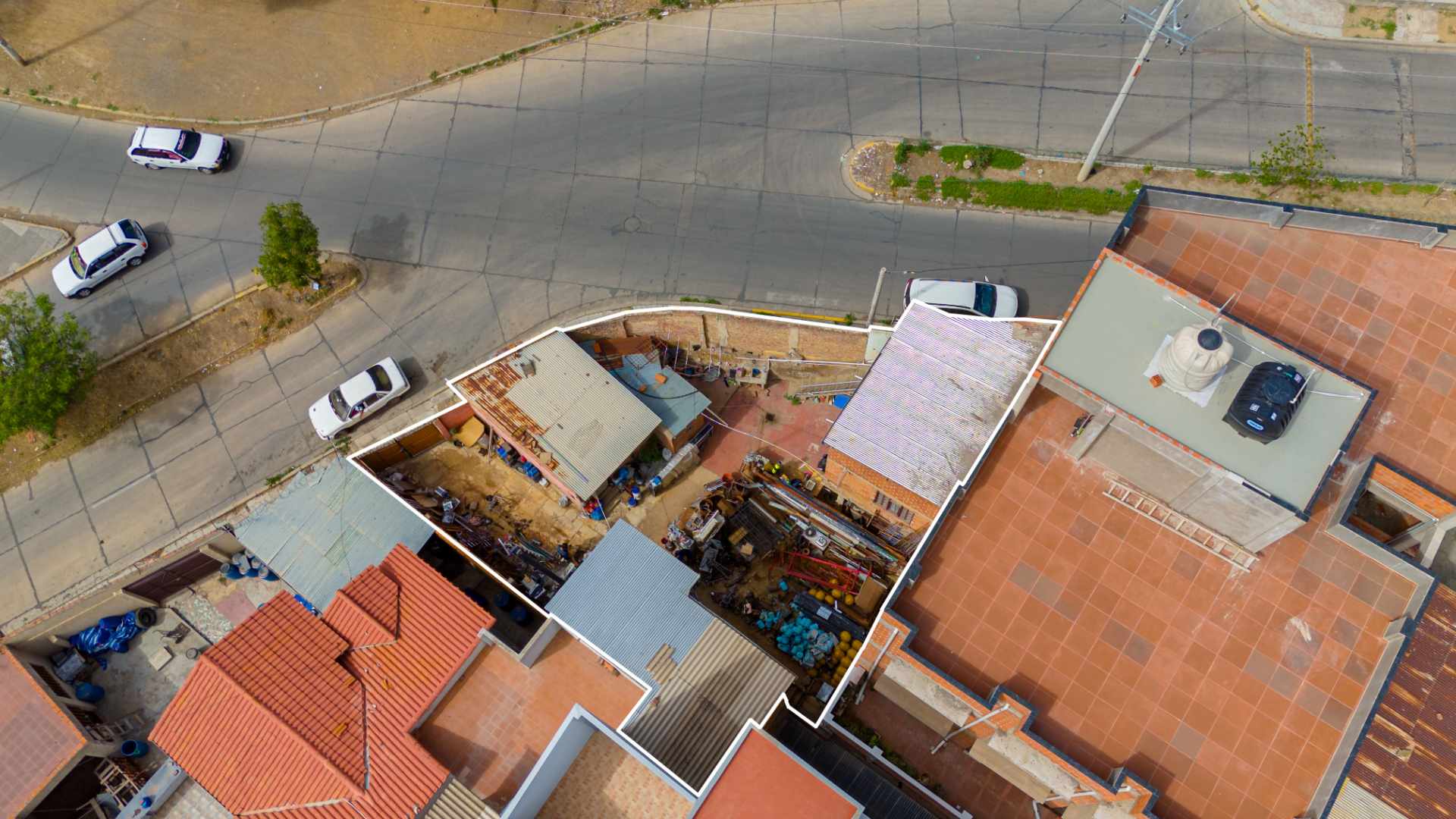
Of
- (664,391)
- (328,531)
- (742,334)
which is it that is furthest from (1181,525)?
(328,531)

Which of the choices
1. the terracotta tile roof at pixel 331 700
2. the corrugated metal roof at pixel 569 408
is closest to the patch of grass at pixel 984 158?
the corrugated metal roof at pixel 569 408

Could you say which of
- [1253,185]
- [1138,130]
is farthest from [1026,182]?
[1253,185]

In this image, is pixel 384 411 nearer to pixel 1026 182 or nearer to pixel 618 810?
pixel 618 810

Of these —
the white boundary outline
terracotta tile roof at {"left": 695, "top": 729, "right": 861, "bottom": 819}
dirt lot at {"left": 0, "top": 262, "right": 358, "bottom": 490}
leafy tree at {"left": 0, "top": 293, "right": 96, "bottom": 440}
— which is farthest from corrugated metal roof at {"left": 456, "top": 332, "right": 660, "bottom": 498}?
leafy tree at {"left": 0, "top": 293, "right": 96, "bottom": 440}

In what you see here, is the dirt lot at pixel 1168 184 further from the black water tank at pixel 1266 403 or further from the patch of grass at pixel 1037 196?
the black water tank at pixel 1266 403

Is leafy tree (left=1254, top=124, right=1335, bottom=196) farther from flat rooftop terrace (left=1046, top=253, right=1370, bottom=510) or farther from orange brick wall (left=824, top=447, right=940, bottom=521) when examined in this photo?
orange brick wall (left=824, top=447, right=940, bottom=521)

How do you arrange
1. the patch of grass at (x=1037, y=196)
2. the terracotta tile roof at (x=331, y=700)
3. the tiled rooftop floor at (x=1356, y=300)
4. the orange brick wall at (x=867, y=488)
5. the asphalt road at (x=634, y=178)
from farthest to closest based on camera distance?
the patch of grass at (x=1037, y=196) → the asphalt road at (x=634, y=178) → the orange brick wall at (x=867, y=488) → the terracotta tile roof at (x=331, y=700) → the tiled rooftop floor at (x=1356, y=300)
